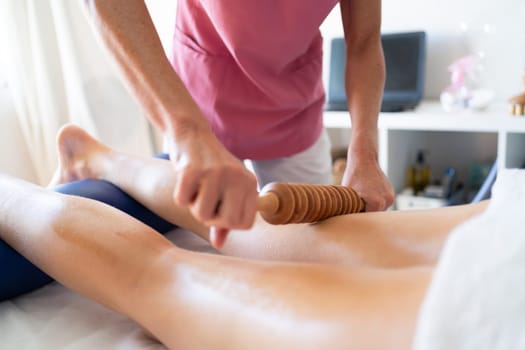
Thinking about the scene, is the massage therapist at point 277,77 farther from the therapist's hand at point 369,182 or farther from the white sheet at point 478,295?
the white sheet at point 478,295

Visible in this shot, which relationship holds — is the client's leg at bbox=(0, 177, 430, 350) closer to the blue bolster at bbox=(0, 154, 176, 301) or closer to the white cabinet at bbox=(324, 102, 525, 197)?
the blue bolster at bbox=(0, 154, 176, 301)

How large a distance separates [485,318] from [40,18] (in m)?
1.76

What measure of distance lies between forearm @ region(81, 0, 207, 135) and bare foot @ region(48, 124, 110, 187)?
553 millimetres

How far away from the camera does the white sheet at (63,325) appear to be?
682 mm

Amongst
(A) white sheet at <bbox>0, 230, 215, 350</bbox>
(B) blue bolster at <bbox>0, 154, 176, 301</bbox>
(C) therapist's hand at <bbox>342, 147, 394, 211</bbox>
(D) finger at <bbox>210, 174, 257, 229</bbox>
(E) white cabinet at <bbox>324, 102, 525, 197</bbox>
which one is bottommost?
(E) white cabinet at <bbox>324, 102, 525, 197</bbox>

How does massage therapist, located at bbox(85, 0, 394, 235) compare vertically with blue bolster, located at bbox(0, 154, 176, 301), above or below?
above

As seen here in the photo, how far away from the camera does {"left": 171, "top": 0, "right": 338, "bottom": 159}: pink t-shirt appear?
0.96 metres

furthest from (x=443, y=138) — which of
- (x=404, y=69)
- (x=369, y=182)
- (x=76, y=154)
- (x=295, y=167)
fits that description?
(x=76, y=154)

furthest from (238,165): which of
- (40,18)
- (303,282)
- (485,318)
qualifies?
(40,18)

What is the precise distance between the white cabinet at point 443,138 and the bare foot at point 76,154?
981 millimetres

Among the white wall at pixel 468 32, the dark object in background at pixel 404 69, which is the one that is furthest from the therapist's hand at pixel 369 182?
the white wall at pixel 468 32

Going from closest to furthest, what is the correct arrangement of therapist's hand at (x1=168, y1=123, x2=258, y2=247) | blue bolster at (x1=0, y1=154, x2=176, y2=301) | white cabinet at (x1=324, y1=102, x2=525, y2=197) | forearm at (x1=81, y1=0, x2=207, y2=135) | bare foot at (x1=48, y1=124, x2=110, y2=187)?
therapist's hand at (x1=168, y1=123, x2=258, y2=247), forearm at (x1=81, y1=0, x2=207, y2=135), blue bolster at (x1=0, y1=154, x2=176, y2=301), bare foot at (x1=48, y1=124, x2=110, y2=187), white cabinet at (x1=324, y1=102, x2=525, y2=197)

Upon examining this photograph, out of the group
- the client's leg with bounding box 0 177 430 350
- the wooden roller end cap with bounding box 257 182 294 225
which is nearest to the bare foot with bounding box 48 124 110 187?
the client's leg with bounding box 0 177 430 350

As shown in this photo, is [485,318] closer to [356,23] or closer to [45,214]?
[45,214]
